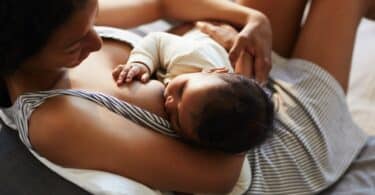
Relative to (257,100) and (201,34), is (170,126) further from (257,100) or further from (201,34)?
(201,34)

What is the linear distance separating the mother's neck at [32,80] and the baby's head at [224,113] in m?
0.23

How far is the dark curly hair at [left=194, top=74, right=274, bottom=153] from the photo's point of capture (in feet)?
3.46

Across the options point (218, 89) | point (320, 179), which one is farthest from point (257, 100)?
point (320, 179)

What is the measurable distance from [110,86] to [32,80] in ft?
0.46

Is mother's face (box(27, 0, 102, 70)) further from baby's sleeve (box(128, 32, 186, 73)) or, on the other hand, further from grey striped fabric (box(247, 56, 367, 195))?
grey striped fabric (box(247, 56, 367, 195))

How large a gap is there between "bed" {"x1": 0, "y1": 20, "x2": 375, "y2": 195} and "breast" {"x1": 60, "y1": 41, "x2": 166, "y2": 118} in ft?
0.54

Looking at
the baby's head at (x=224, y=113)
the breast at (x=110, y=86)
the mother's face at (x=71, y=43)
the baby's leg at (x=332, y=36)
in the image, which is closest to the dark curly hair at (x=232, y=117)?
the baby's head at (x=224, y=113)

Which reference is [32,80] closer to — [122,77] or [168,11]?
[122,77]

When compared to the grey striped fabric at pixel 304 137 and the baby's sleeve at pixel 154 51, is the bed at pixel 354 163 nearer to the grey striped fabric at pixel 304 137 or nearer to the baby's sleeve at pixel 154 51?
the grey striped fabric at pixel 304 137

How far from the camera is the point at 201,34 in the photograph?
136cm

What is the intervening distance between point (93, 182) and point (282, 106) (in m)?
0.48

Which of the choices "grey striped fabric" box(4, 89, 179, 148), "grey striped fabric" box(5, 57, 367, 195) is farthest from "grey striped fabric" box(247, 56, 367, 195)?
"grey striped fabric" box(4, 89, 179, 148)

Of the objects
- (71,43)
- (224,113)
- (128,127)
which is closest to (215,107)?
(224,113)

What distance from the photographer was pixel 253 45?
132cm
